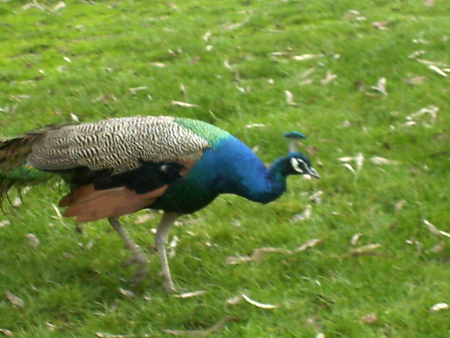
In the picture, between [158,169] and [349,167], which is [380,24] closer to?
[349,167]

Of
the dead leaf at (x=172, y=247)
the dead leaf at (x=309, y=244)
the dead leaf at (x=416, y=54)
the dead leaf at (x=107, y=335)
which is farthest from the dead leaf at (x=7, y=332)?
the dead leaf at (x=416, y=54)

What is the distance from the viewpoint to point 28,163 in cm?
418

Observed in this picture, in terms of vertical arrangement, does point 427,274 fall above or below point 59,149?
below

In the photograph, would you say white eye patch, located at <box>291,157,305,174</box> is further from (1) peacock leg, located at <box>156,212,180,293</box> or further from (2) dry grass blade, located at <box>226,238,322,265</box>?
(1) peacock leg, located at <box>156,212,180,293</box>

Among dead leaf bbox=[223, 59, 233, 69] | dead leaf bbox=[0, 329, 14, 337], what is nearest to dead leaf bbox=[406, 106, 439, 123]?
dead leaf bbox=[223, 59, 233, 69]

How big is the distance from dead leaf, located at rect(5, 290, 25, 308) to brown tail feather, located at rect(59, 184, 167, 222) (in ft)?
2.00

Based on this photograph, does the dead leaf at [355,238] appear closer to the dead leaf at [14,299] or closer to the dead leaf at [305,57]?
the dead leaf at [14,299]

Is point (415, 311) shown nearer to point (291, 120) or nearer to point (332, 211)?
point (332, 211)

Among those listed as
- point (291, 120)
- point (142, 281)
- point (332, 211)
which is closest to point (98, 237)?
point (142, 281)

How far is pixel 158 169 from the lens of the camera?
3881 mm

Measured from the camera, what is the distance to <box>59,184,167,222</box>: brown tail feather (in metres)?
3.87

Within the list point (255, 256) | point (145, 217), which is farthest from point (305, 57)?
point (255, 256)

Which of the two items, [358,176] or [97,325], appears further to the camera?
[358,176]

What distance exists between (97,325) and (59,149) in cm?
100
